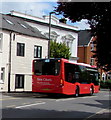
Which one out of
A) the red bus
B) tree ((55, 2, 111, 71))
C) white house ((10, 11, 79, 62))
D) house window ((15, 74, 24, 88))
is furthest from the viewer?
white house ((10, 11, 79, 62))

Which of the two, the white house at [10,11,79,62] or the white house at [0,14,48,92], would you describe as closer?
the white house at [0,14,48,92]

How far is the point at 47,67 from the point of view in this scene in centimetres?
2330

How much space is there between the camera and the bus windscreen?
897 inches

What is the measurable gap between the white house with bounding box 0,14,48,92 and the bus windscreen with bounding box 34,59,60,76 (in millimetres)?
5800

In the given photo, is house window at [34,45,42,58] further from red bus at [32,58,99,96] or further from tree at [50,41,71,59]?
red bus at [32,58,99,96]

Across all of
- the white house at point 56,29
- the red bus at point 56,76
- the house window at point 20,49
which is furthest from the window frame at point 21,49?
the white house at point 56,29

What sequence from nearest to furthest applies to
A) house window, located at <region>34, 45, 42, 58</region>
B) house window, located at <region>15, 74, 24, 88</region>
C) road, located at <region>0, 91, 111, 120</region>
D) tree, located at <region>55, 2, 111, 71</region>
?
tree, located at <region>55, 2, 111, 71</region>, road, located at <region>0, 91, 111, 120</region>, house window, located at <region>15, 74, 24, 88</region>, house window, located at <region>34, 45, 42, 58</region>

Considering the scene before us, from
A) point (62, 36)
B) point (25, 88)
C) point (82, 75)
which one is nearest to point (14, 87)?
point (25, 88)

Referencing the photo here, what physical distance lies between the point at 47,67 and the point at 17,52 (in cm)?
873

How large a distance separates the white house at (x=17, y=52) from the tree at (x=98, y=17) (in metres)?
20.4

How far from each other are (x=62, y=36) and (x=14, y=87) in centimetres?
1740

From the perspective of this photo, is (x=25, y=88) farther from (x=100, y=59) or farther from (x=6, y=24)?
(x=100, y=59)

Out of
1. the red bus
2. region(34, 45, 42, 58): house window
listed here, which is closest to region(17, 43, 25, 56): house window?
region(34, 45, 42, 58): house window

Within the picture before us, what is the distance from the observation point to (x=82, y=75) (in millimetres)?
26141
